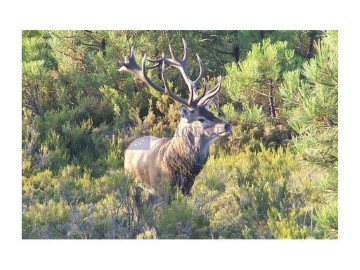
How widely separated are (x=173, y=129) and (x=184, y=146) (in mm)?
1693

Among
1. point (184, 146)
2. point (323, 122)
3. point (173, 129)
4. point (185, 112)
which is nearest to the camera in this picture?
point (323, 122)

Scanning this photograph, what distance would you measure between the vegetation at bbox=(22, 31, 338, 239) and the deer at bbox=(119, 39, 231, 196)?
0.61ft

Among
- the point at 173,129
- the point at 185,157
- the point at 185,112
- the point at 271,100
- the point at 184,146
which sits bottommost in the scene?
the point at 185,157

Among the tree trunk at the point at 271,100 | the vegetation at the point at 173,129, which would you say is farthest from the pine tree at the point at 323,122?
the tree trunk at the point at 271,100

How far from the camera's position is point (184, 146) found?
7.41 meters

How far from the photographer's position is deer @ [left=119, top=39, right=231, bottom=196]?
23.8ft

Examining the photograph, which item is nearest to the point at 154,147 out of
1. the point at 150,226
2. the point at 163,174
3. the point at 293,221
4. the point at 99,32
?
the point at 163,174

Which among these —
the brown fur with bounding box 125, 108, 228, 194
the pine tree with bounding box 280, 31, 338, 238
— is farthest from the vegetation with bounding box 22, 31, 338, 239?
the brown fur with bounding box 125, 108, 228, 194

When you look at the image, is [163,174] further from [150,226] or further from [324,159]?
[324,159]

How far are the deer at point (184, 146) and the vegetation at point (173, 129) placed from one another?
19 cm

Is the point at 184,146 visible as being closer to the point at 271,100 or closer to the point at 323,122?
the point at 323,122

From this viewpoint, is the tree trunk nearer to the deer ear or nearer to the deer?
the deer

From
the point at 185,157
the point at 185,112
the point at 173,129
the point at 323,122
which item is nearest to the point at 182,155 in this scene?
the point at 185,157

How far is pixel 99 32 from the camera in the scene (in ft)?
31.3
